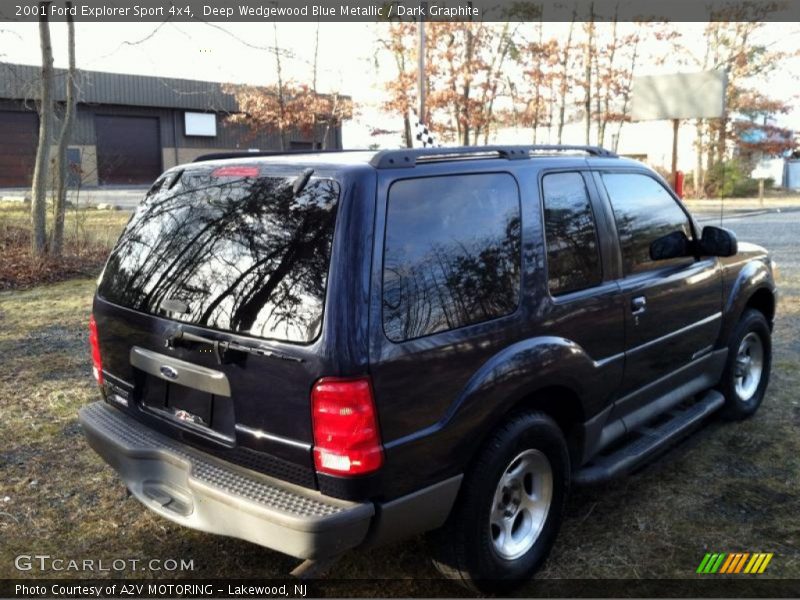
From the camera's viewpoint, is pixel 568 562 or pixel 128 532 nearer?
pixel 568 562

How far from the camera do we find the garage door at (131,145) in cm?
4075

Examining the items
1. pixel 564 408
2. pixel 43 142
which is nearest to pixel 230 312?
pixel 564 408

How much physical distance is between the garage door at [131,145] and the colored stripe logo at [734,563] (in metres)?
41.2

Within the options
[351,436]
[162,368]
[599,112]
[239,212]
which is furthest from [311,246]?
[599,112]

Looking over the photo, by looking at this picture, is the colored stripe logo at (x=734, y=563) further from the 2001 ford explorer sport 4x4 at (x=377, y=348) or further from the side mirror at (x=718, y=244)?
the side mirror at (x=718, y=244)

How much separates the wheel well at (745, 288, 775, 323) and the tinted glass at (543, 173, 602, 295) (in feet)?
6.56

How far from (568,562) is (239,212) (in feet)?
6.96

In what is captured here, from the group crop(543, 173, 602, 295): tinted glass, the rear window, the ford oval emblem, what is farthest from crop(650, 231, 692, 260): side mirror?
the ford oval emblem

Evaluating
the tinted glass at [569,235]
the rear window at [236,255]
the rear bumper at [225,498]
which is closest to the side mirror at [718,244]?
the tinted glass at [569,235]

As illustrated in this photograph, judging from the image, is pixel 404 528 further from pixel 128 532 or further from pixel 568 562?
pixel 128 532

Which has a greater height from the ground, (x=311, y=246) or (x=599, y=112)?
(x=599, y=112)

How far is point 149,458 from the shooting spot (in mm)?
2955

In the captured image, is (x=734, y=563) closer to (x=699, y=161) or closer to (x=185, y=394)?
(x=185, y=394)

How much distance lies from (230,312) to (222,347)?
133 millimetres
